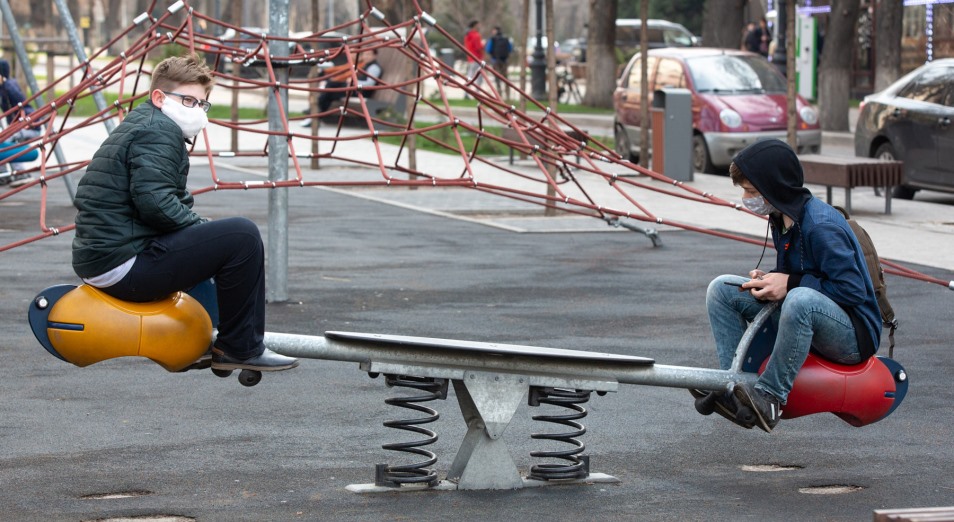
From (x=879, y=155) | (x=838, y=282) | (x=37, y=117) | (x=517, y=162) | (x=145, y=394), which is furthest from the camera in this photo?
(x=517, y=162)

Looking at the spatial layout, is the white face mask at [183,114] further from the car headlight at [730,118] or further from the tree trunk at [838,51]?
the tree trunk at [838,51]

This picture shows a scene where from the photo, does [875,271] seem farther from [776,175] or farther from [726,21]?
[726,21]

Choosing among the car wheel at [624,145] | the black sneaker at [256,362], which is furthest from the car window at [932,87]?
the black sneaker at [256,362]

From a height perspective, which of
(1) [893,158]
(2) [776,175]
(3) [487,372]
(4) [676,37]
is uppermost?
(2) [776,175]

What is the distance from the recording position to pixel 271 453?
5.96 metres

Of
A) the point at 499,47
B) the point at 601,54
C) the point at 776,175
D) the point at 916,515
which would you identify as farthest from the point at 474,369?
the point at 499,47

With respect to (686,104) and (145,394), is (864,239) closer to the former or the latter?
(145,394)

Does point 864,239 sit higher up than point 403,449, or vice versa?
point 864,239

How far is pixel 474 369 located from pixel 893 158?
487 inches

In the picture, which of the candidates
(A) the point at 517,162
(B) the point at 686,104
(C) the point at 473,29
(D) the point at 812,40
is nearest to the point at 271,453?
(B) the point at 686,104

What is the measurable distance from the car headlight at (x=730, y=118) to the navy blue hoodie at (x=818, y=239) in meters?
14.4

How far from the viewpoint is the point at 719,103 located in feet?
64.8

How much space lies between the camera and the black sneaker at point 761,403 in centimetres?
537

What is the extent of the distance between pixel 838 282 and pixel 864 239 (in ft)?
1.27
